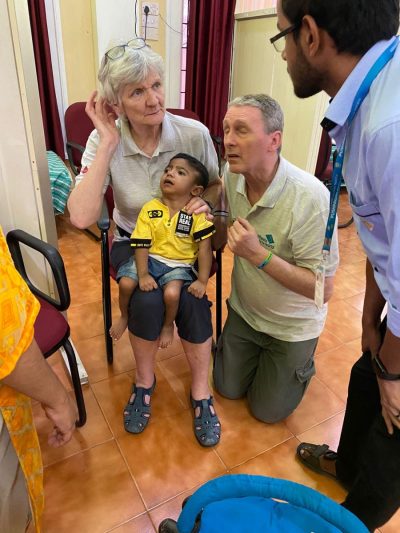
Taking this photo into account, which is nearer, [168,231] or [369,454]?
[369,454]

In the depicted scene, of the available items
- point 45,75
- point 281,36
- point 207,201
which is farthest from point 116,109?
point 45,75

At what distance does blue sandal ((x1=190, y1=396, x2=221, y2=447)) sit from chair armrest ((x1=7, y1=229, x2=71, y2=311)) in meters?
0.63

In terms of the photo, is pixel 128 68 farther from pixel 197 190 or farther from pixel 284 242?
pixel 284 242

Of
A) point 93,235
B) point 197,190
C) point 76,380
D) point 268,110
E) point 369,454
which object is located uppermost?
point 268,110

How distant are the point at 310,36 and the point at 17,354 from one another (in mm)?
817

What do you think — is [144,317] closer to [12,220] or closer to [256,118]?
[12,220]

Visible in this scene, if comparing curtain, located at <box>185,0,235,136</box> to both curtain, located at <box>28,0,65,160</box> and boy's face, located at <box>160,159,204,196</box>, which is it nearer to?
curtain, located at <box>28,0,65,160</box>

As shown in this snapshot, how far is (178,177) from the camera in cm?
145

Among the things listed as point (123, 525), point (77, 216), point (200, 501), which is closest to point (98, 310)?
point (77, 216)

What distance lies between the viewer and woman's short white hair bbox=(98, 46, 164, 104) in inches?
52.7

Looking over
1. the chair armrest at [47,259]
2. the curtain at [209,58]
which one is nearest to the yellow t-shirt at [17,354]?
the chair armrest at [47,259]

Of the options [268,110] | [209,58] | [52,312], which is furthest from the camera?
[209,58]

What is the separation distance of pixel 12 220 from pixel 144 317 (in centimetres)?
59

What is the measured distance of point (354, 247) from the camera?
123 inches
